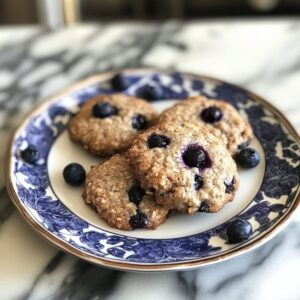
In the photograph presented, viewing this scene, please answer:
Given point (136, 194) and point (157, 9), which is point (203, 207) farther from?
point (157, 9)

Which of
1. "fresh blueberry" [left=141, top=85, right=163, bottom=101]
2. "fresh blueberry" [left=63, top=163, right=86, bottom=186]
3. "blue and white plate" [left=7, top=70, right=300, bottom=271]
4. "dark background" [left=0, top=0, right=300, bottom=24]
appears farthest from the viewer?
"dark background" [left=0, top=0, right=300, bottom=24]

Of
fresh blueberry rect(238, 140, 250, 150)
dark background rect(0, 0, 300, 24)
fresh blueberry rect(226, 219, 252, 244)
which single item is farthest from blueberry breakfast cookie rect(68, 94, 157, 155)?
dark background rect(0, 0, 300, 24)

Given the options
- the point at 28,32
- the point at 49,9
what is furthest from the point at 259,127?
the point at 49,9

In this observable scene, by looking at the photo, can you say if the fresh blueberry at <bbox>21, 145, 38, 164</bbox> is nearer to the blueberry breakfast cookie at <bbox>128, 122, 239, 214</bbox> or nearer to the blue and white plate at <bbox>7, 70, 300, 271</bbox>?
the blue and white plate at <bbox>7, 70, 300, 271</bbox>

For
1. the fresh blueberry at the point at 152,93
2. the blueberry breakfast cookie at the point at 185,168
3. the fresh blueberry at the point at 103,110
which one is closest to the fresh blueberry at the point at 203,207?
the blueberry breakfast cookie at the point at 185,168

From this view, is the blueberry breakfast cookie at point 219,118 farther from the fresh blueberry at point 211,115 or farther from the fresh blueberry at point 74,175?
the fresh blueberry at point 74,175

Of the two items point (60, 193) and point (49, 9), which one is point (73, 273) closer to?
point (60, 193)

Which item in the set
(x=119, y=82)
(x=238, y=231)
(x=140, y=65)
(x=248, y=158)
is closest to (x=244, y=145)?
(x=248, y=158)
